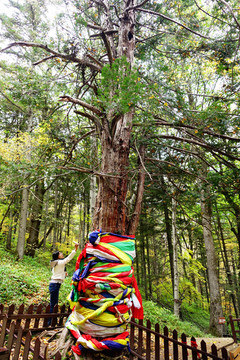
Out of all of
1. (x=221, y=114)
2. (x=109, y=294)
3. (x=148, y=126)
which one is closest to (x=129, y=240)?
(x=109, y=294)

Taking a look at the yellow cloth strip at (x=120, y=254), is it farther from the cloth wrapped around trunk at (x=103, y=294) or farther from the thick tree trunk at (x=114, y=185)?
the thick tree trunk at (x=114, y=185)

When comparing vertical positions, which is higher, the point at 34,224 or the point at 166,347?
the point at 34,224

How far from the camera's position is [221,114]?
4168 mm

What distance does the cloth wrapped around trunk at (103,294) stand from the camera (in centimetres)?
186

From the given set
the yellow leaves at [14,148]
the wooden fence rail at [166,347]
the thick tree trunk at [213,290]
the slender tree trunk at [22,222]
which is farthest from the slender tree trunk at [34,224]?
the wooden fence rail at [166,347]

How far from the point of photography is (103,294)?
193cm

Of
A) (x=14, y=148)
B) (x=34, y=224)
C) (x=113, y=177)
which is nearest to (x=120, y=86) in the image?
(x=113, y=177)

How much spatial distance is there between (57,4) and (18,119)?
11.5 m

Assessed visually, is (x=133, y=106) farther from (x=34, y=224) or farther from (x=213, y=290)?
(x=34, y=224)

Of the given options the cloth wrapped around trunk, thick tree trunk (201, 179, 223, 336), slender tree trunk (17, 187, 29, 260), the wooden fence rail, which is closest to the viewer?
the cloth wrapped around trunk

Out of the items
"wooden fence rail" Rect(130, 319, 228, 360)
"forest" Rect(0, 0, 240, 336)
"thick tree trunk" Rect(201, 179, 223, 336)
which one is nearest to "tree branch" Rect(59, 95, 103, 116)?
"forest" Rect(0, 0, 240, 336)

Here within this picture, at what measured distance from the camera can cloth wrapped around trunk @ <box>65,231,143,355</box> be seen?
73.1 inches

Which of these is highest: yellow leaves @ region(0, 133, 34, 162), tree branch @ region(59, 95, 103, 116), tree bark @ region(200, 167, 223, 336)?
yellow leaves @ region(0, 133, 34, 162)

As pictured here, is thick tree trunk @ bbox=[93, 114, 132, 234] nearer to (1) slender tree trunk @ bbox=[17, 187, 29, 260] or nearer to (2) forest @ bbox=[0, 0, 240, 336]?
(2) forest @ bbox=[0, 0, 240, 336]
